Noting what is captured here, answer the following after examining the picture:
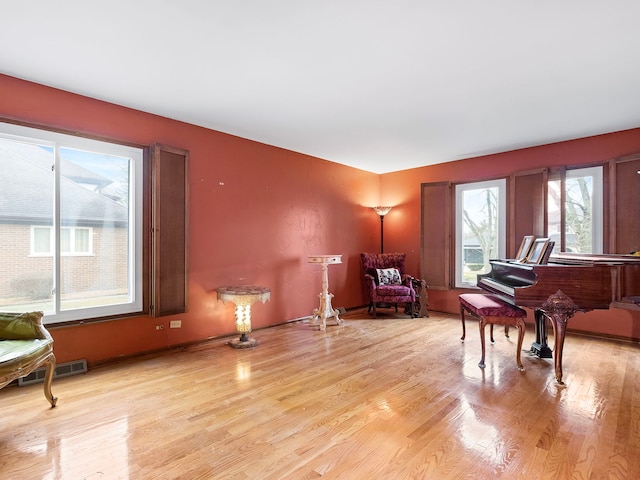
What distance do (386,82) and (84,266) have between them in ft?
11.0

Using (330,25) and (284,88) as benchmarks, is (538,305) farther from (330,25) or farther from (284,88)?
(284,88)

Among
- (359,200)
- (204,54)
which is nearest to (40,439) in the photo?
(204,54)

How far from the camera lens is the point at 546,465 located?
70.6 inches

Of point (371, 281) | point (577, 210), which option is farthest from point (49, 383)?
point (577, 210)

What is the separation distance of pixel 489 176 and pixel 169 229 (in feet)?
15.4

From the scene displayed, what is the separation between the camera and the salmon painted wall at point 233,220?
126 inches

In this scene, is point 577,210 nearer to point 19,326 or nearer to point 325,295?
point 325,295

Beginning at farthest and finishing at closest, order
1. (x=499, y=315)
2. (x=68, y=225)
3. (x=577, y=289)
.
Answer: (x=499, y=315)
(x=68, y=225)
(x=577, y=289)

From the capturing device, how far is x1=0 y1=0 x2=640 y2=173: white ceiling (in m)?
2.05

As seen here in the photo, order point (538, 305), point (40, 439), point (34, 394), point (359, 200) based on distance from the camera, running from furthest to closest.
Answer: point (359, 200) < point (538, 305) < point (34, 394) < point (40, 439)

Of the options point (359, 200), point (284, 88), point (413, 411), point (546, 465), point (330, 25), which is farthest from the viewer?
point (359, 200)

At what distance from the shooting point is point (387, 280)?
564 cm

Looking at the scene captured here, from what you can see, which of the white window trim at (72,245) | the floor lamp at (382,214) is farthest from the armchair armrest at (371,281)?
the white window trim at (72,245)

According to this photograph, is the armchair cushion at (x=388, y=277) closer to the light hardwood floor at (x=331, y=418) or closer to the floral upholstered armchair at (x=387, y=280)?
the floral upholstered armchair at (x=387, y=280)
